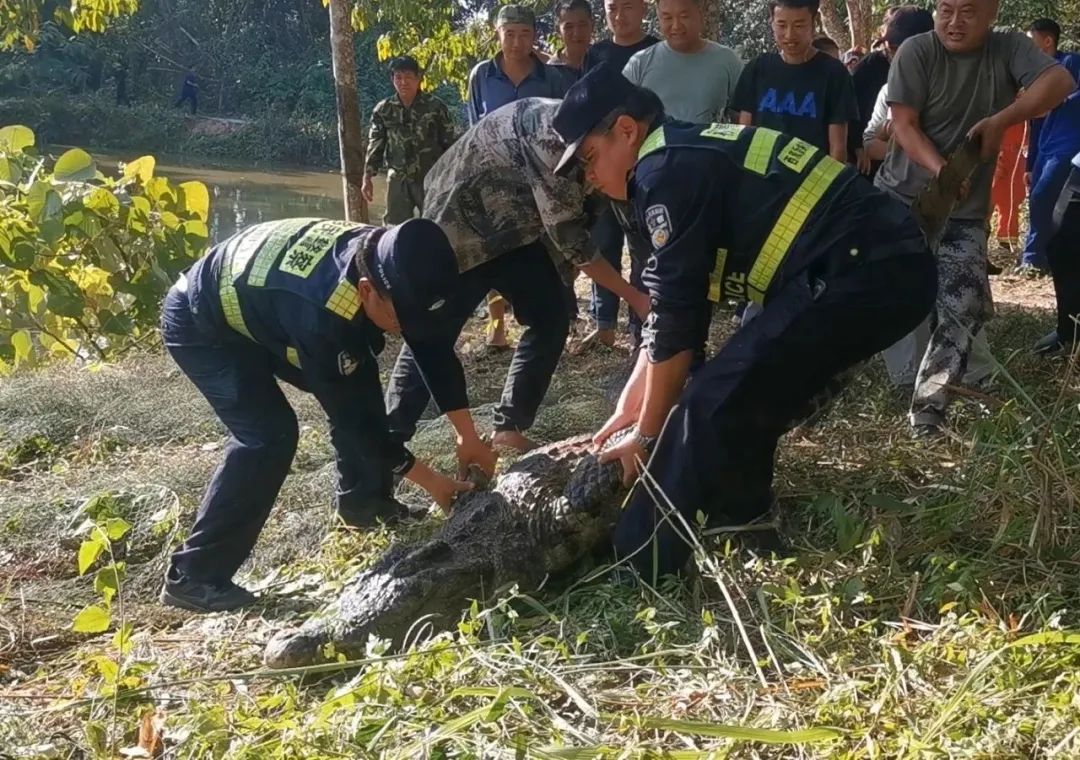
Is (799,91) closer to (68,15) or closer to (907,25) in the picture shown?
(907,25)

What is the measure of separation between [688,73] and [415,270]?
8.51 ft

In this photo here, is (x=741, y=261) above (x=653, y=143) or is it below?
below

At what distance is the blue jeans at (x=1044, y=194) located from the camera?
656cm

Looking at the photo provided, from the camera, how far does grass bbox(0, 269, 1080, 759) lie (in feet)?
7.27

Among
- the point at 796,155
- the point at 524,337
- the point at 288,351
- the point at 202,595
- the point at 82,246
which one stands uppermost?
the point at 796,155

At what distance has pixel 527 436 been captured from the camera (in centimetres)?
445

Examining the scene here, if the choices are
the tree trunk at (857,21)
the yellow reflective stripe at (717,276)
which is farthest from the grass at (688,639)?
the tree trunk at (857,21)

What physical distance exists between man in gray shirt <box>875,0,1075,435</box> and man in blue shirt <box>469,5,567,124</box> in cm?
243

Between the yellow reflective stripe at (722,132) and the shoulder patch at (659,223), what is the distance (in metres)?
0.26

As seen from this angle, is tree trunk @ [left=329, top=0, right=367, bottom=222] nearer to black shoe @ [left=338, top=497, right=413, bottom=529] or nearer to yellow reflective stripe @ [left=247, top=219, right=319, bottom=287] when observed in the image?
yellow reflective stripe @ [left=247, top=219, right=319, bottom=287]

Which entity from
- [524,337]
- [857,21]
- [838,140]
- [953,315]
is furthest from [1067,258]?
[857,21]

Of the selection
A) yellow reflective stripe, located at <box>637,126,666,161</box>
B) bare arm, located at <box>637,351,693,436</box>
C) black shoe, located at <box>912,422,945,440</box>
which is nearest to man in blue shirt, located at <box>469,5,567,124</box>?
black shoe, located at <box>912,422,945,440</box>

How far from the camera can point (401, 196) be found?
7867mm

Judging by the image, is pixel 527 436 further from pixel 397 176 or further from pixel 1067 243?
pixel 397 176
